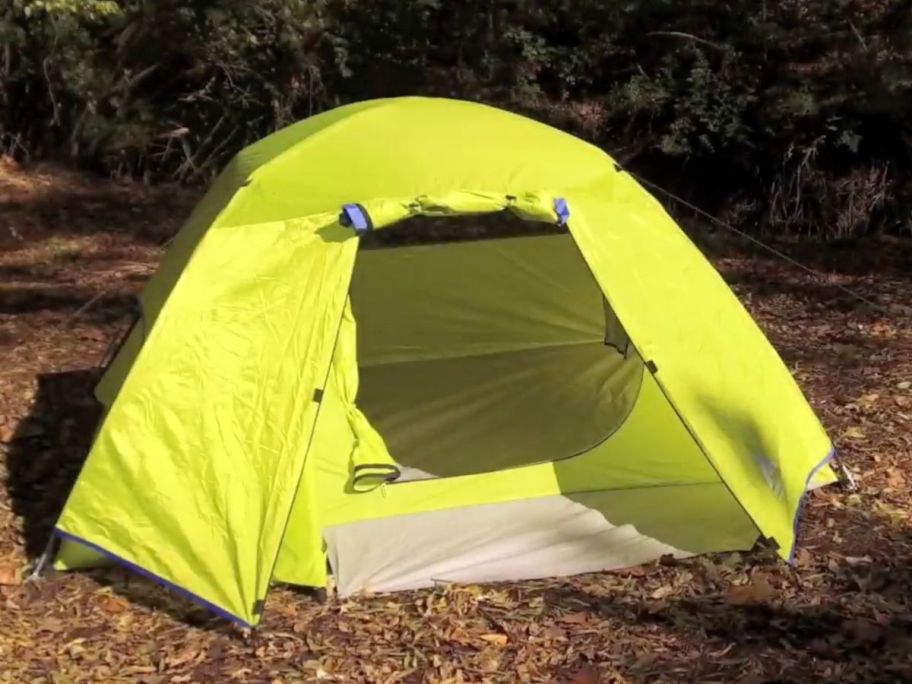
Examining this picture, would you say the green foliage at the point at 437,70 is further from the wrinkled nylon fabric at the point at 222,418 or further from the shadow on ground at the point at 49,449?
the wrinkled nylon fabric at the point at 222,418

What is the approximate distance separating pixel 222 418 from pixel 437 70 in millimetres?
7939

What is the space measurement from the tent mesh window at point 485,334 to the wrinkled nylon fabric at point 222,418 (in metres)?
1.35

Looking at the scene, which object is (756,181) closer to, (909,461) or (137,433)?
(909,461)

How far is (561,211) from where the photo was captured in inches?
169

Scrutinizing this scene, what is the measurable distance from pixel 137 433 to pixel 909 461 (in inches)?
130

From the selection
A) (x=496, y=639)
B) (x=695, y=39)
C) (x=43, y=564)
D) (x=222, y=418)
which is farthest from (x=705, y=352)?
(x=695, y=39)

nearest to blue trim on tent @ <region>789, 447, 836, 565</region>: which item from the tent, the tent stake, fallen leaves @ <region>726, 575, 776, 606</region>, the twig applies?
the tent

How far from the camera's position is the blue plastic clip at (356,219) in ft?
13.6

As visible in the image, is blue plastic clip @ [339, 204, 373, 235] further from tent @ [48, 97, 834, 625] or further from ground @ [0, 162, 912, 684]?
ground @ [0, 162, 912, 684]

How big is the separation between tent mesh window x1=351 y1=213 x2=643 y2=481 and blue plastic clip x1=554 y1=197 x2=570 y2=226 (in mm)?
1368

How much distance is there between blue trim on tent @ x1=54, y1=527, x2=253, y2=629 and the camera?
12.9 feet

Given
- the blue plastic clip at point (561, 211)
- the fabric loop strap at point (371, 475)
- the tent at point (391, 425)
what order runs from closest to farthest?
1. the tent at point (391, 425)
2. the blue plastic clip at point (561, 211)
3. the fabric loop strap at point (371, 475)

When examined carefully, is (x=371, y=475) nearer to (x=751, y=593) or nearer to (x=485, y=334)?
(x=751, y=593)

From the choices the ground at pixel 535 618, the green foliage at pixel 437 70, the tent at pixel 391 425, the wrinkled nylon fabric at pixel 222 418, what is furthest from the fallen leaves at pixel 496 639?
the green foliage at pixel 437 70
